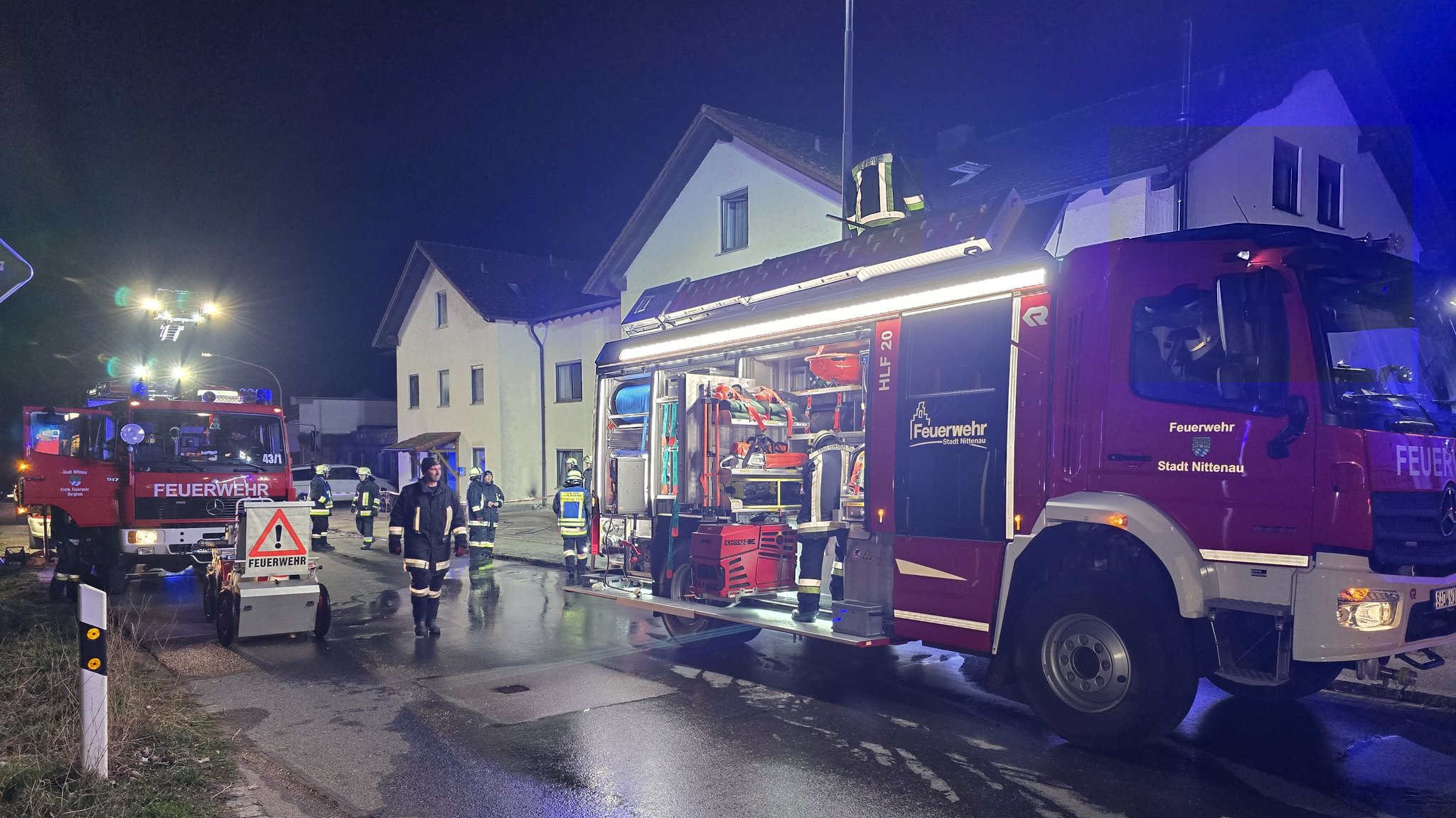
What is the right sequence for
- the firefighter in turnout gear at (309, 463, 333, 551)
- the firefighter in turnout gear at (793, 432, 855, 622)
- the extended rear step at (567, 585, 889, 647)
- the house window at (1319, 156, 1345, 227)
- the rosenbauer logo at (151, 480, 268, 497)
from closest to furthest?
1. the extended rear step at (567, 585, 889, 647)
2. the firefighter in turnout gear at (793, 432, 855, 622)
3. the rosenbauer logo at (151, 480, 268, 497)
4. the firefighter in turnout gear at (309, 463, 333, 551)
5. the house window at (1319, 156, 1345, 227)

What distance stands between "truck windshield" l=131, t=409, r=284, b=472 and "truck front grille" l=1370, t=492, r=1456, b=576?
38.5ft

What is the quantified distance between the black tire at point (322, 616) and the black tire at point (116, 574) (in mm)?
4002

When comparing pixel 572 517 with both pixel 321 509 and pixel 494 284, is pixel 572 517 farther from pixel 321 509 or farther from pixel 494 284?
pixel 494 284

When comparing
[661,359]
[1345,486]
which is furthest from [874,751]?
[661,359]

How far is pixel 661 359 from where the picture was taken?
9156 mm

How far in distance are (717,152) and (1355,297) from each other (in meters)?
17.0

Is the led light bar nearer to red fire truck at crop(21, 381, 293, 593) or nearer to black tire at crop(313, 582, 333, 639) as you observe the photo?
black tire at crop(313, 582, 333, 639)

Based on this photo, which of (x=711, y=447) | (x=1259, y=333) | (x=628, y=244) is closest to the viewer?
(x=1259, y=333)

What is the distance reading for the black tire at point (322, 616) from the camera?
872 centimetres

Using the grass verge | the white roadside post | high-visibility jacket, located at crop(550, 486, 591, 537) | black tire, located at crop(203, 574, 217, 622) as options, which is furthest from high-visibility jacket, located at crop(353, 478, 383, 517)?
the white roadside post

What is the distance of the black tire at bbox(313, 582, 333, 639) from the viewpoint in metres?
8.72

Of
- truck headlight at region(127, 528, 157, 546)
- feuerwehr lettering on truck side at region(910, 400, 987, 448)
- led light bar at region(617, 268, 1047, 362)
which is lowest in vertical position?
truck headlight at region(127, 528, 157, 546)

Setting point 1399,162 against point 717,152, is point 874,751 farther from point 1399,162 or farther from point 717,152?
point 1399,162

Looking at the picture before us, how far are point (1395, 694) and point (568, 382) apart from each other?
22.9m
